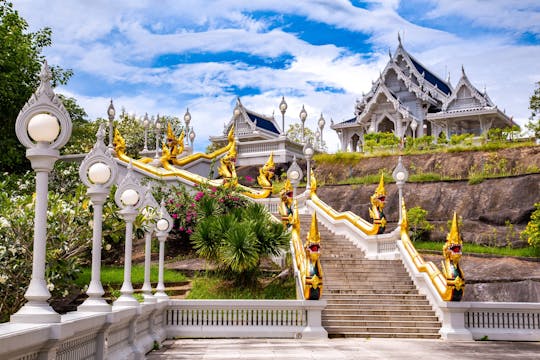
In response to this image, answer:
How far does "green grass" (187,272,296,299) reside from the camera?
1802 cm

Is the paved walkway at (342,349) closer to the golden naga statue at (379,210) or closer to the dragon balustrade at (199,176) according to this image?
the golden naga statue at (379,210)

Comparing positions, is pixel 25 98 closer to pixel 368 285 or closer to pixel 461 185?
pixel 368 285

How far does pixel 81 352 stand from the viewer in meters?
6.98

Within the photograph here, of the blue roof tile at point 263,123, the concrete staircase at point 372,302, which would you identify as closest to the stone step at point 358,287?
the concrete staircase at point 372,302

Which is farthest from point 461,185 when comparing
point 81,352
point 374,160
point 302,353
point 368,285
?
point 81,352

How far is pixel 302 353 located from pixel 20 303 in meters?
6.06

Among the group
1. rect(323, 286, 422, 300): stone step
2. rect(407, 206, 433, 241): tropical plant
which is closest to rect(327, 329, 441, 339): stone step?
rect(323, 286, 422, 300): stone step

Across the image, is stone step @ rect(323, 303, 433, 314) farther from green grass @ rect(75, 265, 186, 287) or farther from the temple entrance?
the temple entrance

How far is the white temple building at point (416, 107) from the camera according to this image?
37.1 meters

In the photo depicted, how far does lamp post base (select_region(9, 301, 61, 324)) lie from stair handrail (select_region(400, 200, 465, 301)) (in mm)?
11479

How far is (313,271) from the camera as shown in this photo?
590 inches

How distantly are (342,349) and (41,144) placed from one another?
28.8 ft

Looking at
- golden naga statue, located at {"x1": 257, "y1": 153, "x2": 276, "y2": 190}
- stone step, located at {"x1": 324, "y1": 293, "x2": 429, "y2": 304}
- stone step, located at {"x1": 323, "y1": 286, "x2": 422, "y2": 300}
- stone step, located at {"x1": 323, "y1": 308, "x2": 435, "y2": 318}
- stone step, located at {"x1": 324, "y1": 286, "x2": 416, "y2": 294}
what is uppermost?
golden naga statue, located at {"x1": 257, "y1": 153, "x2": 276, "y2": 190}

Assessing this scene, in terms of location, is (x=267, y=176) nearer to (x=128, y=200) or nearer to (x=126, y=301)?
(x=126, y=301)
